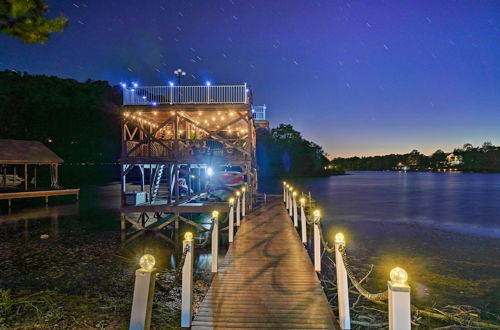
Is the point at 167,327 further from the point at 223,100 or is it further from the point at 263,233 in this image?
the point at 223,100

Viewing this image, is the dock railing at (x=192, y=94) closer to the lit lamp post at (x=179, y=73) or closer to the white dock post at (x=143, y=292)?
the lit lamp post at (x=179, y=73)

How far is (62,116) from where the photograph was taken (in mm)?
61719

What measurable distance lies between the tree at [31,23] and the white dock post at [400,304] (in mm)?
7391

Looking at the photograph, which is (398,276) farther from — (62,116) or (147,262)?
(62,116)

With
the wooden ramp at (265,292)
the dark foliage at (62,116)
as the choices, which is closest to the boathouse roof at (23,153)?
the wooden ramp at (265,292)

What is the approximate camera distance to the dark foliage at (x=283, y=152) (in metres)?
99.6

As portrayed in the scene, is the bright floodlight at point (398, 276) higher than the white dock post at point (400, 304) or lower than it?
higher

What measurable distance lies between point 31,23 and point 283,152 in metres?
97.6

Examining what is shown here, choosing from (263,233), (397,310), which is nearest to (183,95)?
(263,233)

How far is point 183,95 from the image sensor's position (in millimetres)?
15750

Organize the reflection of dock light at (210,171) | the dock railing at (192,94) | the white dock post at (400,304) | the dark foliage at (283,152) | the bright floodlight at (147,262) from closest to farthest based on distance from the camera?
the white dock post at (400,304) < the bright floodlight at (147,262) < the dock railing at (192,94) < the reflection of dock light at (210,171) < the dark foliage at (283,152)

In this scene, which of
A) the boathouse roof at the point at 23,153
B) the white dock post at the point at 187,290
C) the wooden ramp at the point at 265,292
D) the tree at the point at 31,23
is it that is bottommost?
the wooden ramp at the point at 265,292

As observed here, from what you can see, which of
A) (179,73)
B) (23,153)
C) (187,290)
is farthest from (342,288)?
(23,153)

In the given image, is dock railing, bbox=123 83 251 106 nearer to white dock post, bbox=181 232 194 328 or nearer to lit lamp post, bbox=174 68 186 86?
lit lamp post, bbox=174 68 186 86
